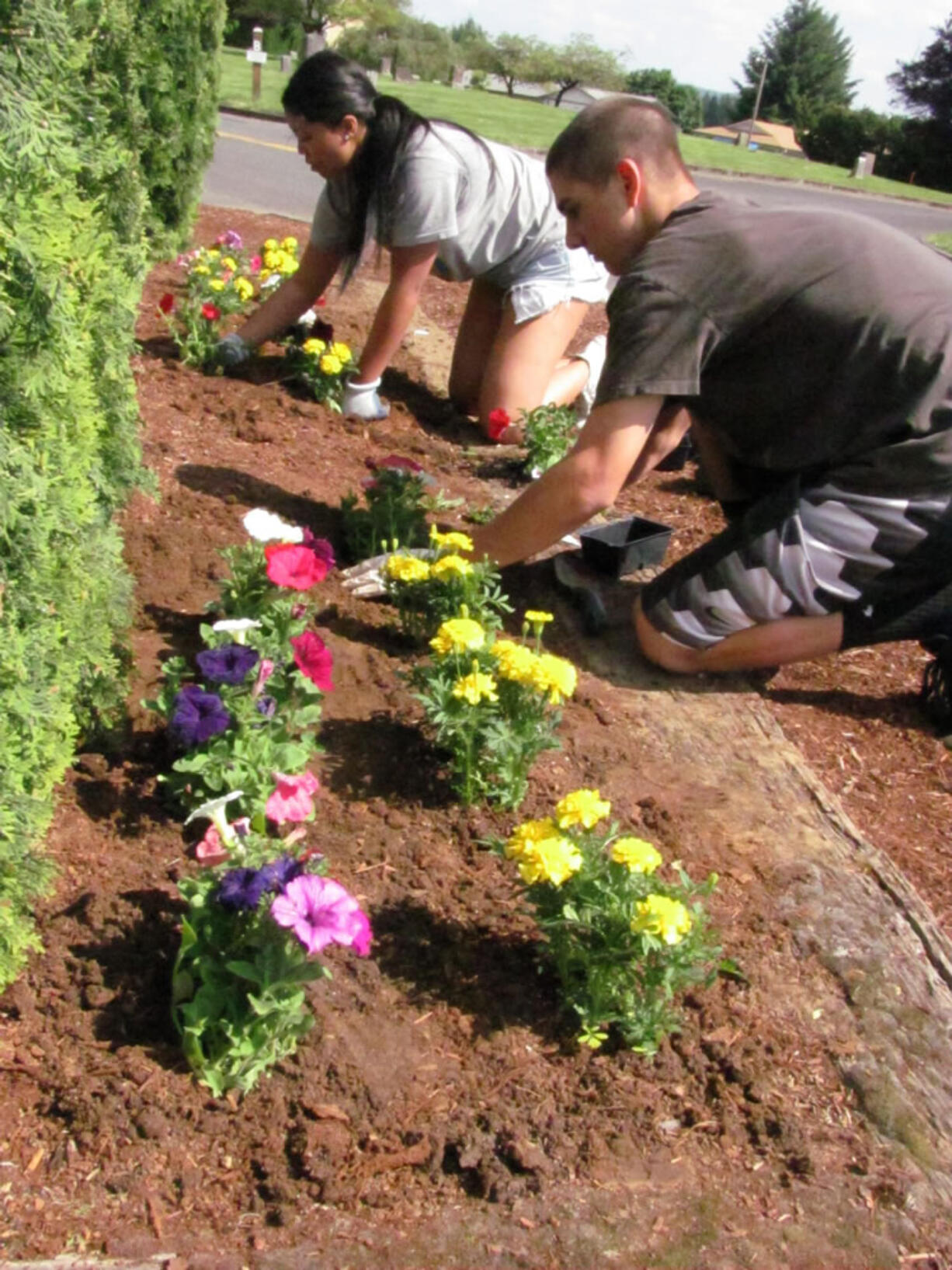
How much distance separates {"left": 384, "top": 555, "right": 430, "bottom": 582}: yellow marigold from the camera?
3.10 m

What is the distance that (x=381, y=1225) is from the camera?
181 centimetres

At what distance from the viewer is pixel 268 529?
3035mm

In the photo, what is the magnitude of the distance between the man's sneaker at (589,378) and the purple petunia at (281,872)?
377cm

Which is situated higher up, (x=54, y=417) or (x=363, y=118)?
(x=363, y=118)

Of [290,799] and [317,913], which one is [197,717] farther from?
[317,913]

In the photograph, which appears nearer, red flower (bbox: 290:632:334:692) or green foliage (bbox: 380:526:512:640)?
red flower (bbox: 290:632:334:692)

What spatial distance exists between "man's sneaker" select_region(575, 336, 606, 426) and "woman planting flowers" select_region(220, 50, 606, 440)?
0.11ft

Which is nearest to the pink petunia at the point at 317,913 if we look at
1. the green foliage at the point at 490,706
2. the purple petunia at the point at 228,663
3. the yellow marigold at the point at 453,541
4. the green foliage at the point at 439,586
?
the purple petunia at the point at 228,663

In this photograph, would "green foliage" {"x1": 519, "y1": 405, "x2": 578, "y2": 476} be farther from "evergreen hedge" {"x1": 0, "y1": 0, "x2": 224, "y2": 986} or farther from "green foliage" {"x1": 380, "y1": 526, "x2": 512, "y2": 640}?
"evergreen hedge" {"x1": 0, "y1": 0, "x2": 224, "y2": 986}

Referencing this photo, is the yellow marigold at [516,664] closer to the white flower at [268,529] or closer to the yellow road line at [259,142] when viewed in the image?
the white flower at [268,529]

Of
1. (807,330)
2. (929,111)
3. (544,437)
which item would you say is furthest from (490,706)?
(929,111)

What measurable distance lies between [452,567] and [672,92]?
66.6 meters

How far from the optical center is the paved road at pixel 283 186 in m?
11.2

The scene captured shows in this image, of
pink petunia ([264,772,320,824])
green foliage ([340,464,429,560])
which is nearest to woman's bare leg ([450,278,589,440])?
green foliage ([340,464,429,560])
